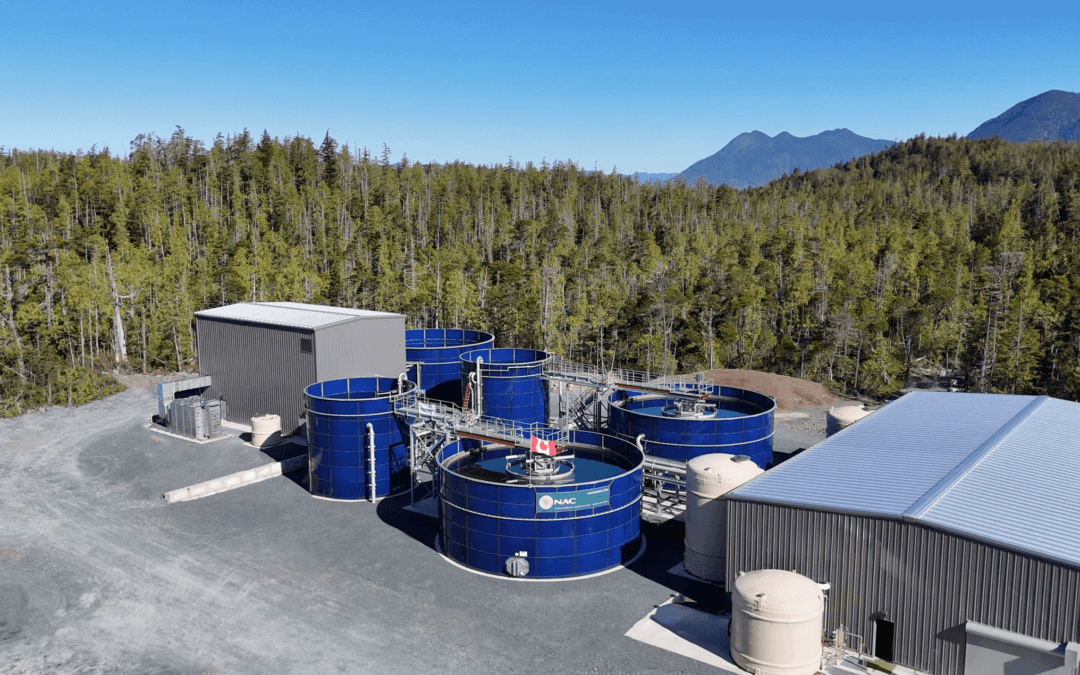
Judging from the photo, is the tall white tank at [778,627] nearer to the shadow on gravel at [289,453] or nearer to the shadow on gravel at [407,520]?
the shadow on gravel at [407,520]

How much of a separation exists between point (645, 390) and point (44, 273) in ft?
176

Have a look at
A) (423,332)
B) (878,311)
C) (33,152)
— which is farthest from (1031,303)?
(33,152)

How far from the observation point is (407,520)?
29.4 m

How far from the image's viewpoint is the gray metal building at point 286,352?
128 feet

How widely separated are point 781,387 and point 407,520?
31.3 metres

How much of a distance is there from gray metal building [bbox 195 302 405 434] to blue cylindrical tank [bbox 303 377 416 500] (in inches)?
287

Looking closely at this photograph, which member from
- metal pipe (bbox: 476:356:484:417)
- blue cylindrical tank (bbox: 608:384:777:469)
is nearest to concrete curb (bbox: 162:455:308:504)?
metal pipe (bbox: 476:356:484:417)

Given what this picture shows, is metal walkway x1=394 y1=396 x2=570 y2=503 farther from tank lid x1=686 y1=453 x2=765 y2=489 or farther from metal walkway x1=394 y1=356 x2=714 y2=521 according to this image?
tank lid x1=686 y1=453 x2=765 y2=489

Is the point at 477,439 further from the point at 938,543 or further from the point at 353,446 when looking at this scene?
the point at 938,543

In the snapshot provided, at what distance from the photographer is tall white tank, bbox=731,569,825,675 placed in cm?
1850

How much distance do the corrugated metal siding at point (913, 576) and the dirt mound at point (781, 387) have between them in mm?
29510

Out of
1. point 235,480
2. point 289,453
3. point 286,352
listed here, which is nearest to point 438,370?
point 286,352

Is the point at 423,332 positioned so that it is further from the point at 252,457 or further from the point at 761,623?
the point at 761,623

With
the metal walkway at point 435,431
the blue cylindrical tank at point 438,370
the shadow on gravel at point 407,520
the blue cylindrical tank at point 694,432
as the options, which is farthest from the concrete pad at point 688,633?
the blue cylindrical tank at point 438,370
